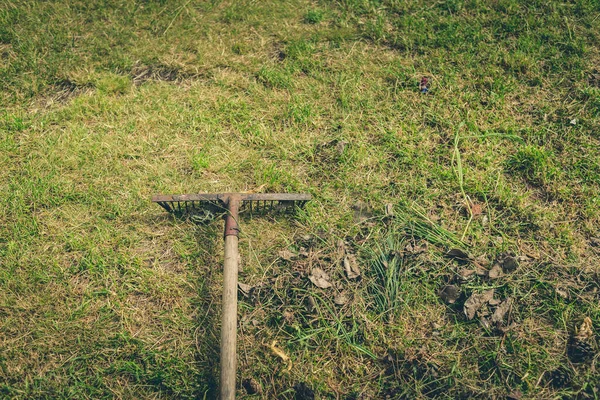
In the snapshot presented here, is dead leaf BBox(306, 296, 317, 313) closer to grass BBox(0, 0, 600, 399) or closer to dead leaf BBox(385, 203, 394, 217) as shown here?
grass BBox(0, 0, 600, 399)

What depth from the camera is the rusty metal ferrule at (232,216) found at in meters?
2.70

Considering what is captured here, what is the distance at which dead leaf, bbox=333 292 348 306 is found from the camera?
2.72 meters

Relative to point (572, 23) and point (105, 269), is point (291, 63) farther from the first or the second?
point (572, 23)

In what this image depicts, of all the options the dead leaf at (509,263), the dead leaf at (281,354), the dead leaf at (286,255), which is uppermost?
the dead leaf at (286,255)

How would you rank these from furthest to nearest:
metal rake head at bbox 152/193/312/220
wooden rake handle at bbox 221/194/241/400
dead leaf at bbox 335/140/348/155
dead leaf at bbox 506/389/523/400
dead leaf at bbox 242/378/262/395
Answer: dead leaf at bbox 335/140/348/155 → metal rake head at bbox 152/193/312/220 → dead leaf at bbox 242/378/262/395 → dead leaf at bbox 506/389/523/400 → wooden rake handle at bbox 221/194/241/400

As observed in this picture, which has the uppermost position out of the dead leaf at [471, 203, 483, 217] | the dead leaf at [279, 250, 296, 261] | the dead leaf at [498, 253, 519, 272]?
the dead leaf at [471, 203, 483, 217]

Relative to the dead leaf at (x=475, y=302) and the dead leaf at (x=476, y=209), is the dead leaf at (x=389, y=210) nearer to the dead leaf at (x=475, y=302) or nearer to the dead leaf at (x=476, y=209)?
the dead leaf at (x=476, y=209)

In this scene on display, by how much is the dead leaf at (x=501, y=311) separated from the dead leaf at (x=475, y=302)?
84mm

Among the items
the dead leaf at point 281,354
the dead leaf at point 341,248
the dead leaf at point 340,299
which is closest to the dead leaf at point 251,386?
the dead leaf at point 281,354

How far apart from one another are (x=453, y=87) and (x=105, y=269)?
3.27 m

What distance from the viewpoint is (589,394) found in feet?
8.03

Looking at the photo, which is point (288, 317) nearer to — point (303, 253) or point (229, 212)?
point (303, 253)

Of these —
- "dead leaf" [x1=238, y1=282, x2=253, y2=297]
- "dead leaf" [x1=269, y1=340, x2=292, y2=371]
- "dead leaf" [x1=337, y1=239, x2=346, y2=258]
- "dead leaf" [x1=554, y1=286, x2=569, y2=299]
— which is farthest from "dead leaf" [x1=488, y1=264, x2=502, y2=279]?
"dead leaf" [x1=238, y1=282, x2=253, y2=297]

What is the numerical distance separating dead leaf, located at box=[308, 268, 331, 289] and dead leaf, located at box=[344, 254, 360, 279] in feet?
0.50
